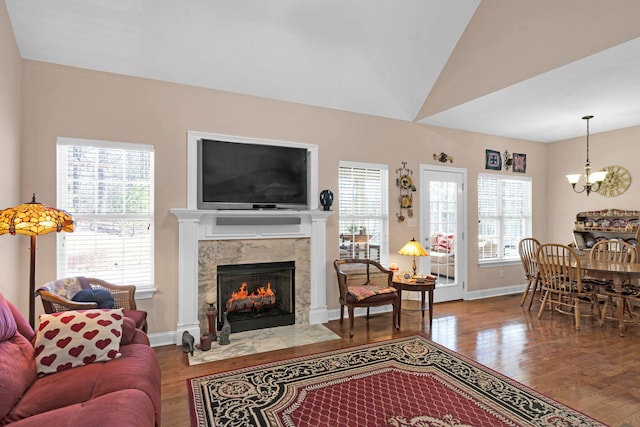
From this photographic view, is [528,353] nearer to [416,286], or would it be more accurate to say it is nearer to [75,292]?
[416,286]

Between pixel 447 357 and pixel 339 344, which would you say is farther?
pixel 339 344

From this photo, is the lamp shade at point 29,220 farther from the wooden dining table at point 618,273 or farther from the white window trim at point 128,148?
the wooden dining table at point 618,273

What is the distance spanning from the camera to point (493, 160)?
5.77m

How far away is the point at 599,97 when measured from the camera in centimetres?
397

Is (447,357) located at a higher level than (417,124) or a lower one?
lower

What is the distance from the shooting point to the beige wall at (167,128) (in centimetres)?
315

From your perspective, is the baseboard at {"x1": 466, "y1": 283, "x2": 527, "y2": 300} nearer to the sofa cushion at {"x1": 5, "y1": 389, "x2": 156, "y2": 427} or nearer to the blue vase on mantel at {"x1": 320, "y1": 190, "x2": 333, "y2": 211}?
the blue vase on mantel at {"x1": 320, "y1": 190, "x2": 333, "y2": 211}

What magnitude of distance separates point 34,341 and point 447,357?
3.18m

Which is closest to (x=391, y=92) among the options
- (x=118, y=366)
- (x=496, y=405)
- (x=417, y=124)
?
(x=417, y=124)

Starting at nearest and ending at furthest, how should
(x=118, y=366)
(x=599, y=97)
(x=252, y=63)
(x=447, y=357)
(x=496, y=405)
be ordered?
(x=118, y=366), (x=496, y=405), (x=447, y=357), (x=252, y=63), (x=599, y=97)

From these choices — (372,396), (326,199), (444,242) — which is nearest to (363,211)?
(326,199)

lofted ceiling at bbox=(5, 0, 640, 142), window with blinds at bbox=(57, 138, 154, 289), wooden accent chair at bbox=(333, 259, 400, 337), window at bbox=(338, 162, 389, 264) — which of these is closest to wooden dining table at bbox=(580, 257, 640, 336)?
lofted ceiling at bbox=(5, 0, 640, 142)

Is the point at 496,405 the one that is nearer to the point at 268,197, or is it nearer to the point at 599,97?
the point at 268,197

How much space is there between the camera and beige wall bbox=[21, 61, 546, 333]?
3.15 meters
